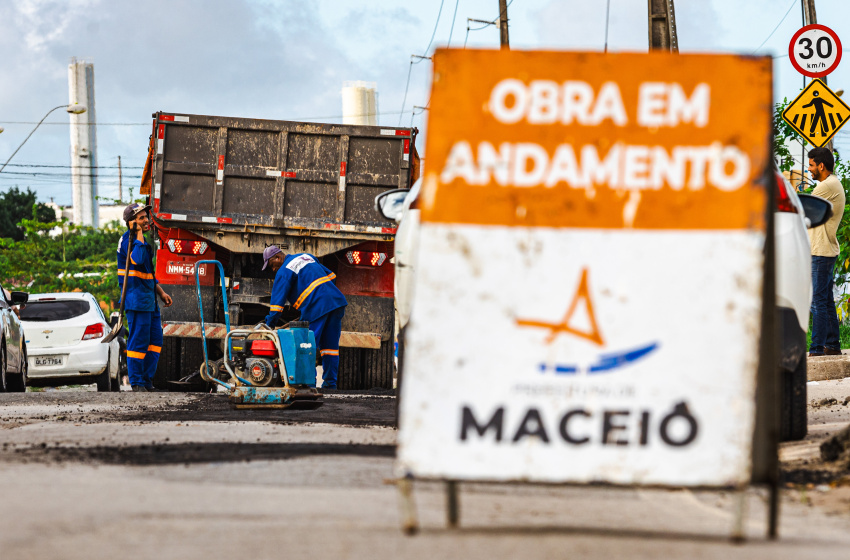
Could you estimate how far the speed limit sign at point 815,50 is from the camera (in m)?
12.4

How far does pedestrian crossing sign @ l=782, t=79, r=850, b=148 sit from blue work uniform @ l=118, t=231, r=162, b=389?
683cm

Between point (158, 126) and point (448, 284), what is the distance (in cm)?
1011

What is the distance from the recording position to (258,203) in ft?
43.3

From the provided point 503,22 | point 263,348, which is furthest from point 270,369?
point 503,22

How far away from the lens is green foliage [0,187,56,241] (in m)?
67.9

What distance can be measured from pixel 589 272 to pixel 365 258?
983cm

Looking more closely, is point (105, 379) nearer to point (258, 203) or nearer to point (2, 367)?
point (2, 367)

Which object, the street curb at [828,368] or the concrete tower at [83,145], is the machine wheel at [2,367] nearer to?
the street curb at [828,368]

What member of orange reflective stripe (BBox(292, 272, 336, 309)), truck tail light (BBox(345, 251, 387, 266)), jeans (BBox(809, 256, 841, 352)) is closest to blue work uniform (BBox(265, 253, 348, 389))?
orange reflective stripe (BBox(292, 272, 336, 309))

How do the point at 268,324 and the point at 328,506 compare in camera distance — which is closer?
the point at 328,506

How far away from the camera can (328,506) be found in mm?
4273

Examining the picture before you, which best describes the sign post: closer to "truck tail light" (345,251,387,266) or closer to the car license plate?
"truck tail light" (345,251,387,266)

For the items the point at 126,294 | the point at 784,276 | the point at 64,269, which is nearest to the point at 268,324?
the point at 126,294

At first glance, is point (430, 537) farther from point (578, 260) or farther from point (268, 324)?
point (268, 324)
